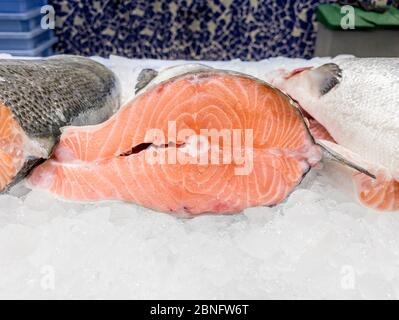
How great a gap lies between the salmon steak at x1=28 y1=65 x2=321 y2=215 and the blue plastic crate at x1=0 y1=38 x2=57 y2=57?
2.19 meters

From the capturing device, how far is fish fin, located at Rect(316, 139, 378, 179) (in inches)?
28.9

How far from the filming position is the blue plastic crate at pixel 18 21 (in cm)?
259

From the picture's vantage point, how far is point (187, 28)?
136 inches

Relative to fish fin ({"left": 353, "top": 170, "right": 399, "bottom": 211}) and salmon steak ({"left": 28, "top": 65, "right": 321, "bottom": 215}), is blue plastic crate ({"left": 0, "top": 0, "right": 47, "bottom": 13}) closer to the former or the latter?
→ salmon steak ({"left": 28, "top": 65, "right": 321, "bottom": 215})

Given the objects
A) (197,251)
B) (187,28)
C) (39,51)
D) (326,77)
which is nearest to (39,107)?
(197,251)

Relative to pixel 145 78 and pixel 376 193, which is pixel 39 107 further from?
pixel 376 193

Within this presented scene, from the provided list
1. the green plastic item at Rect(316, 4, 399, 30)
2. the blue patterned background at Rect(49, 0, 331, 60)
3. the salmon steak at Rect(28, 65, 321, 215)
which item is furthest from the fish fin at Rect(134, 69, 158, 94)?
the blue patterned background at Rect(49, 0, 331, 60)

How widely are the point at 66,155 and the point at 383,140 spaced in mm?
644

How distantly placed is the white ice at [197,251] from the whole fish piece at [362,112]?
58 mm

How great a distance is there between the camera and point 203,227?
2.39 ft

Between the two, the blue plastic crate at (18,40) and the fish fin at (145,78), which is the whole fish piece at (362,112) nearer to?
the fish fin at (145,78)

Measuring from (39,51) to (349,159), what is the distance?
2659 mm
